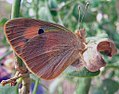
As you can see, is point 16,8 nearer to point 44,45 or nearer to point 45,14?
point 44,45

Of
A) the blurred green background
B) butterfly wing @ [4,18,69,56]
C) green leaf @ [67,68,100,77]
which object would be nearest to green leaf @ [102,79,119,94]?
the blurred green background

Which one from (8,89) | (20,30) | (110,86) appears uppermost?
(20,30)

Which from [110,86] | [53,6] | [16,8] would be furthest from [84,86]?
[16,8]

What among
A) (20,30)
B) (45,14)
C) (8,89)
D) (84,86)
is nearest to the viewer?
(20,30)

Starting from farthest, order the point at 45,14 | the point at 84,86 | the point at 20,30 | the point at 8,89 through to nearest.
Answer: the point at 45,14 < the point at 84,86 < the point at 8,89 < the point at 20,30

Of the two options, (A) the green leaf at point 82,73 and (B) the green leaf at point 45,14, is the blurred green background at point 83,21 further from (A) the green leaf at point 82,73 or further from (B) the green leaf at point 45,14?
(A) the green leaf at point 82,73

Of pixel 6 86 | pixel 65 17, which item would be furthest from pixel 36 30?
pixel 65 17

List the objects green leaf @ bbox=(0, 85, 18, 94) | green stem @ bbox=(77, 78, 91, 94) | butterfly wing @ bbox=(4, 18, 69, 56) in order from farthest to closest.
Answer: green stem @ bbox=(77, 78, 91, 94) < green leaf @ bbox=(0, 85, 18, 94) < butterfly wing @ bbox=(4, 18, 69, 56)

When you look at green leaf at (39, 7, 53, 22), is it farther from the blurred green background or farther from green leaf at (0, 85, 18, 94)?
green leaf at (0, 85, 18, 94)

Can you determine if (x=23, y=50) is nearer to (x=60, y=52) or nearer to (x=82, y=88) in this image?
(x=60, y=52)
